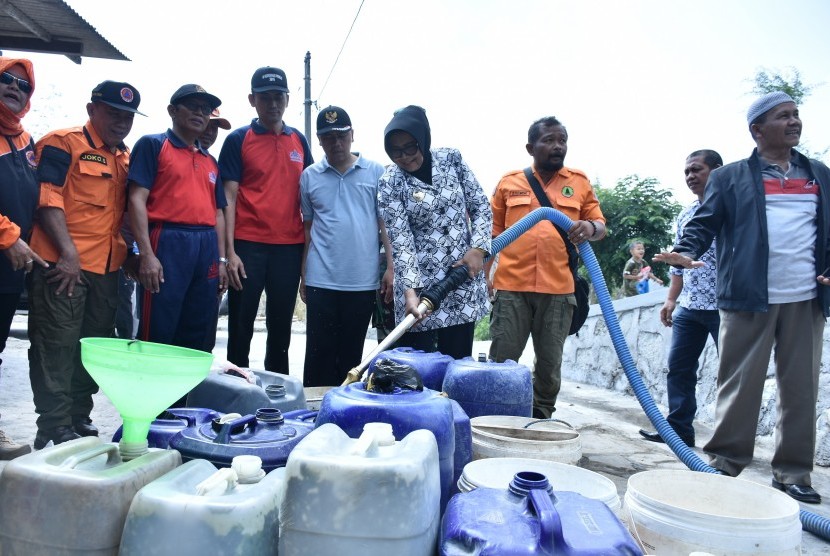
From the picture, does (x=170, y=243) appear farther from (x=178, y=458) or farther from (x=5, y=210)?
(x=178, y=458)

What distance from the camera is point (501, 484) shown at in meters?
1.80

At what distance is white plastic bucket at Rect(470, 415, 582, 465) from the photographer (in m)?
2.01

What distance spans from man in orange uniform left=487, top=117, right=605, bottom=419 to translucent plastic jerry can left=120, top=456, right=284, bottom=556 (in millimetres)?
2686

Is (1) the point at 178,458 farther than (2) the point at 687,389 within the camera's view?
No

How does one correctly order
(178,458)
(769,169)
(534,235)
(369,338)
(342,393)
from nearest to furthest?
1. (178,458)
2. (342,393)
3. (769,169)
4. (534,235)
5. (369,338)

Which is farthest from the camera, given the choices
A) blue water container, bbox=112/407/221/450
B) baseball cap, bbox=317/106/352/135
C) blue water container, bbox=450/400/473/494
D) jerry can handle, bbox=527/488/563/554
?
baseball cap, bbox=317/106/352/135

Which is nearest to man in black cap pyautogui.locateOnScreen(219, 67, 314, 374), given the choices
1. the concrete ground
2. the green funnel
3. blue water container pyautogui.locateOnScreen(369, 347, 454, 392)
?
the concrete ground

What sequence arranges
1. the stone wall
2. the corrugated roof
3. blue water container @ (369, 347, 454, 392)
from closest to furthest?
blue water container @ (369, 347, 454, 392) → the stone wall → the corrugated roof

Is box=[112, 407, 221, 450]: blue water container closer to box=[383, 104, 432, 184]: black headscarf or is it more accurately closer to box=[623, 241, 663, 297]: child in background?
box=[383, 104, 432, 184]: black headscarf

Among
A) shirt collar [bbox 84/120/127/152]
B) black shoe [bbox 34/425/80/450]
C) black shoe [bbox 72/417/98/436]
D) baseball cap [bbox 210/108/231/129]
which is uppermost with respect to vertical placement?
baseball cap [bbox 210/108/231/129]

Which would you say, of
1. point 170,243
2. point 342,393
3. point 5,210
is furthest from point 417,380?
point 5,210

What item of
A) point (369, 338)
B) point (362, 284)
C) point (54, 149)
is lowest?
point (369, 338)

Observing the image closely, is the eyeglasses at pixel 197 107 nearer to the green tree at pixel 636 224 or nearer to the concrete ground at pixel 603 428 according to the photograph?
the concrete ground at pixel 603 428

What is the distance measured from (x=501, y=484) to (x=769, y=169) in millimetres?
2425
